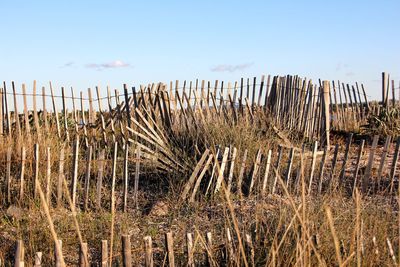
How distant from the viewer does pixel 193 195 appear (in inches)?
207

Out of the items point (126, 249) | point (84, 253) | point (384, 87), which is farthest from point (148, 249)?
point (384, 87)

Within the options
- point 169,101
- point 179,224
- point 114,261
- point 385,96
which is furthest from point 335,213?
point 385,96

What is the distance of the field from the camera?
3.21 metres

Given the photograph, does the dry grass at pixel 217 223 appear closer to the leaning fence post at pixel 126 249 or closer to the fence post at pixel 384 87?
the leaning fence post at pixel 126 249

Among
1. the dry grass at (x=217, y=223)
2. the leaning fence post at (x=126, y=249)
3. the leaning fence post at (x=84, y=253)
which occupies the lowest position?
the dry grass at (x=217, y=223)

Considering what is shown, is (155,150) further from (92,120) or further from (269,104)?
(269,104)

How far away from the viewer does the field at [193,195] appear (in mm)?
3211

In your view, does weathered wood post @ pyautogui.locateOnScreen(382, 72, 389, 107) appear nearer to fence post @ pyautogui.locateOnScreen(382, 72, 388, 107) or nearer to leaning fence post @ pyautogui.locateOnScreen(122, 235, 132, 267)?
fence post @ pyautogui.locateOnScreen(382, 72, 388, 107)

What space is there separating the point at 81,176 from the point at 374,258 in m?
3.39

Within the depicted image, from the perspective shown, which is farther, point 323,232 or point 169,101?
point 169,101

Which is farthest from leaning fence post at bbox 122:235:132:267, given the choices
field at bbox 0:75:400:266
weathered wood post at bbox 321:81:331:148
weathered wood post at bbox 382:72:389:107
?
weathered wood post at bbox 382:72:389:107

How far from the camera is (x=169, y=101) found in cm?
754

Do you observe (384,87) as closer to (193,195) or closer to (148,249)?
(193,195)

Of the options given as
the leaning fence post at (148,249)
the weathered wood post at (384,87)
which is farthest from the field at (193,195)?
the weathered wood post at (384,87)
